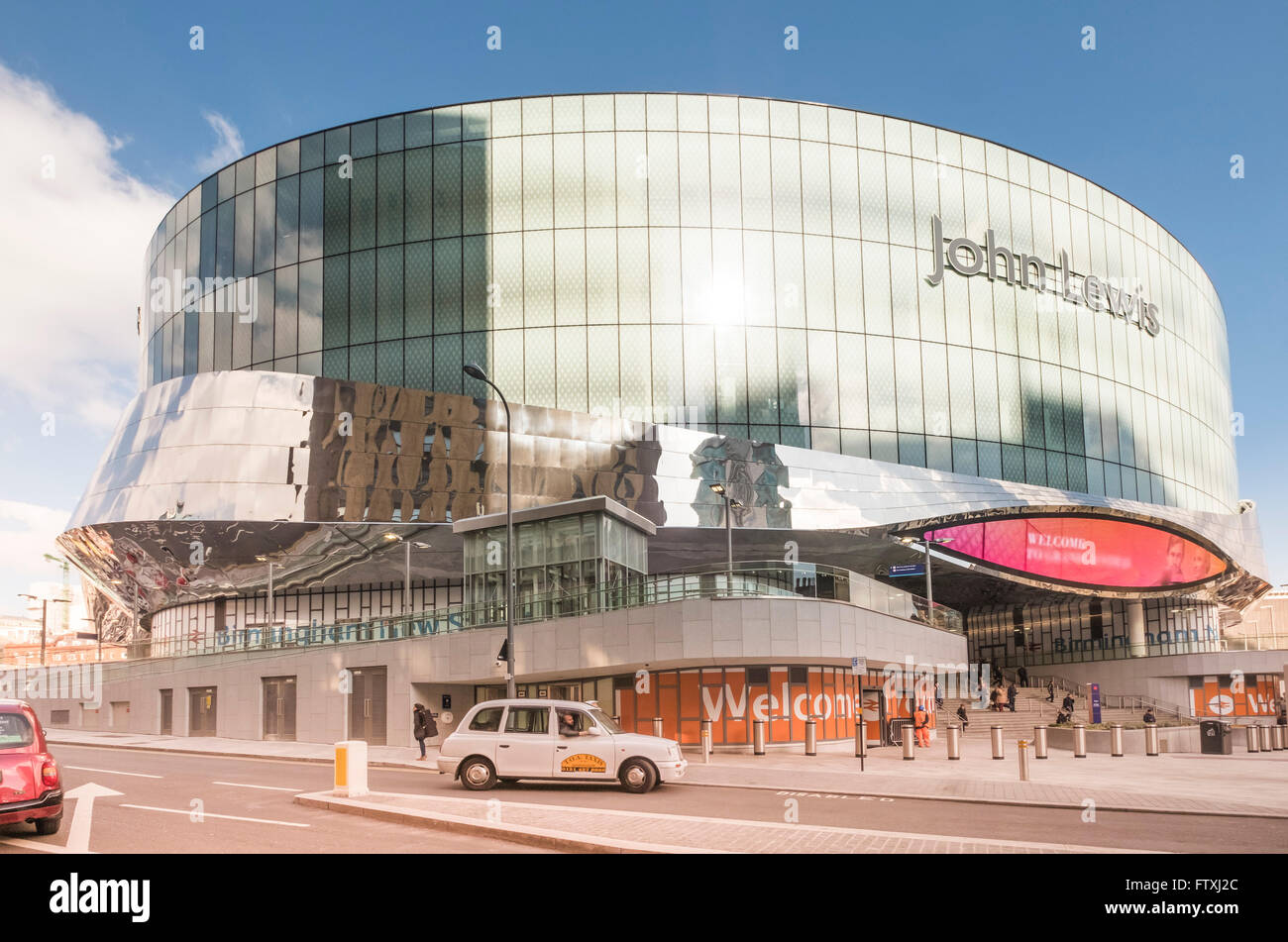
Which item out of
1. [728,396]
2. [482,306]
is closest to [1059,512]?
[728,396]

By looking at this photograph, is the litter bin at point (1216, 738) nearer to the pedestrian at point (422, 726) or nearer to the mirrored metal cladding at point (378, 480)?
the mirrored metal cladding at point (378, 480)

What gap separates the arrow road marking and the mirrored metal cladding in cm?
2545

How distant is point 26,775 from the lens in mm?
13102

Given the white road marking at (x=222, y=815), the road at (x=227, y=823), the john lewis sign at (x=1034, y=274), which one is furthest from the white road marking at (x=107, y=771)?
the john lewis sign at (x=1034, y=274)

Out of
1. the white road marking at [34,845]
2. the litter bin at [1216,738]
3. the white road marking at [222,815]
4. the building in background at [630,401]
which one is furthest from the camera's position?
the building in background at [630,401]

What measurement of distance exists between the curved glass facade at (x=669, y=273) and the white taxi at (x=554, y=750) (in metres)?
34.1

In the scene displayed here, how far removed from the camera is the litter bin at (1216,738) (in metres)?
36.4

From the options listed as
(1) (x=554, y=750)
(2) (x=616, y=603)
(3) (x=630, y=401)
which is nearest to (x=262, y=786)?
(1) (x=554, y=750)

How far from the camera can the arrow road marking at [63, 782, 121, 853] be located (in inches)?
520

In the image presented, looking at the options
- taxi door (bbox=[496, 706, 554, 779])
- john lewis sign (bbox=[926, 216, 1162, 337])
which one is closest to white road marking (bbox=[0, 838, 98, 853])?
taxi door (bbox=[496, 706, 554, 779])

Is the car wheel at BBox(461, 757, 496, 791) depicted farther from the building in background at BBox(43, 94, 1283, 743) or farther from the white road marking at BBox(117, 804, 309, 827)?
the building in background at BBox(43, 94, 1283, 743)

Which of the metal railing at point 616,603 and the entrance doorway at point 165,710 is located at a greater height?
the metal railing at point 616,603

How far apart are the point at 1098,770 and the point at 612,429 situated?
27350 mm
